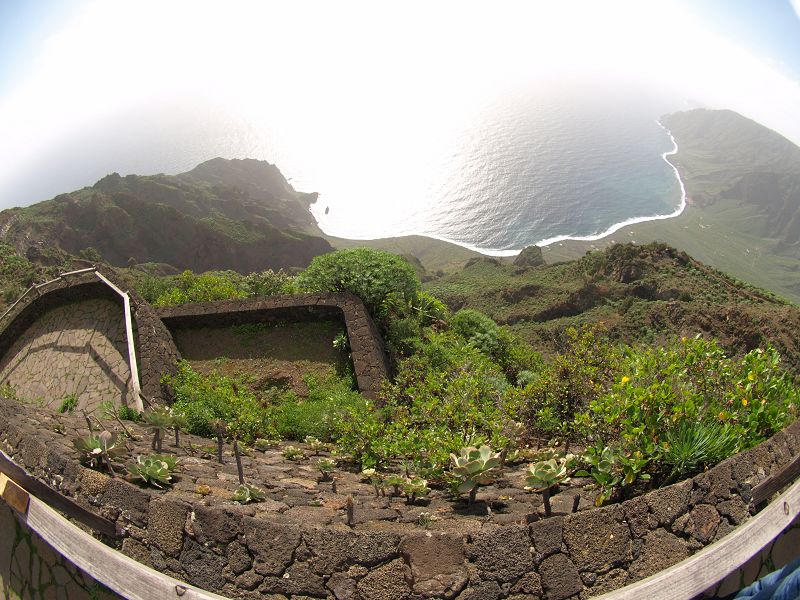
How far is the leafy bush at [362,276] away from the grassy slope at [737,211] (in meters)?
59.7

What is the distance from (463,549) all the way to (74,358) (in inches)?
337

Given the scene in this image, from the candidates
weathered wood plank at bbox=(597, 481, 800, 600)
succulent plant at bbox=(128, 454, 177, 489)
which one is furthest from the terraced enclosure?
weathered wood plank at bbox=(597, 481, 800, 600)

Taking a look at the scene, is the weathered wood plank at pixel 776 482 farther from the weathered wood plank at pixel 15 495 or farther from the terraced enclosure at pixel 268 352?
the terraced enclosure at pixel 268 352

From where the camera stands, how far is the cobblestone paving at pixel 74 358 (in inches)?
322

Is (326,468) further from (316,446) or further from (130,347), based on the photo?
(130,347)

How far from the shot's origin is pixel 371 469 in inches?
186

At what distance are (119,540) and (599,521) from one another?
95.2 inches

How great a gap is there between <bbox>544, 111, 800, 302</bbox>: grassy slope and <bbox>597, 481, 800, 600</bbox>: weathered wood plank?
6710cm

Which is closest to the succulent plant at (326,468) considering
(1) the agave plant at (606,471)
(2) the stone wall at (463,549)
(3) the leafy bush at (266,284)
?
(2) the stone wall at (463,549)

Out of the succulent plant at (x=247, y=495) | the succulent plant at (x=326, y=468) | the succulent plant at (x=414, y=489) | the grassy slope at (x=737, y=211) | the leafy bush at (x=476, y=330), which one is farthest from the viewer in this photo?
the grassy slope at (x=737, y=211)

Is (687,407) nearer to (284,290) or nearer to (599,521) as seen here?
(599,521)

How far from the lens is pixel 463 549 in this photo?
237cm

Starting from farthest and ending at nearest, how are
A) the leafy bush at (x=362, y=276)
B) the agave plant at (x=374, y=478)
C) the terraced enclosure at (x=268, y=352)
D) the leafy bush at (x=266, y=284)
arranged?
the leafy bush at (x=266, y=284) < the leafy bush at (x=362, y=276) < the terraced enclosure at (x=268, y=352) < the agave plant at (x=374, y=478)

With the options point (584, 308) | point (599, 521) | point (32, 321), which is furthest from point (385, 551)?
point (584, 308)
